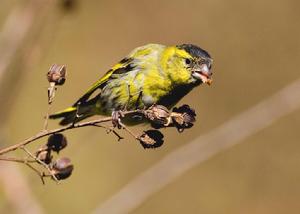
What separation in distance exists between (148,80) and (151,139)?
913 mm

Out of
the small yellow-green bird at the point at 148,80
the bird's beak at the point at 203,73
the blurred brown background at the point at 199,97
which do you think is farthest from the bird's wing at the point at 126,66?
the blurred brown background at the point at 199,97

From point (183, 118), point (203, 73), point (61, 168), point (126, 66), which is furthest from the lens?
point (126, 66)

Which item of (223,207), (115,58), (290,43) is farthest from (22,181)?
(290,43)

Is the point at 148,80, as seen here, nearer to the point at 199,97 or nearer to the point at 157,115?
the point at 157,115

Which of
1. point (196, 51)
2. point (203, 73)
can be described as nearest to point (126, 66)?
point (196, 51)

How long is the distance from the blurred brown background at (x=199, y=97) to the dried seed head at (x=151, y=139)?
4.19m

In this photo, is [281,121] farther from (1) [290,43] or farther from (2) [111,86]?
(2) [111,86]

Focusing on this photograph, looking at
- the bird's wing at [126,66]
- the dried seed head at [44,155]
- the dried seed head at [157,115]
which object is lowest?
the dried seed head at [157,115]

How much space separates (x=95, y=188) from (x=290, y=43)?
125 inches

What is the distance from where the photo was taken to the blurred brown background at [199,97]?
7797 millimetres

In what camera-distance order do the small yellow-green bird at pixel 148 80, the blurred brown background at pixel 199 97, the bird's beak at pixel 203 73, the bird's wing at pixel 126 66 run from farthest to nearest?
the blurred brown background at pixel 199 97 → the bird's wing at pixel 126 66 → the small yellow-green bird at pixel 148 80 → the bird's beak at pixel 203 73

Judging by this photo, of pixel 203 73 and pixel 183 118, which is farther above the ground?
pixel 203 73

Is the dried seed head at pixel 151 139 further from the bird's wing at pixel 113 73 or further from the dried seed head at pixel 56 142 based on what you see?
the bird's wing at pixel 113 73

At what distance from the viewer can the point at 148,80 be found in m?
3.89
